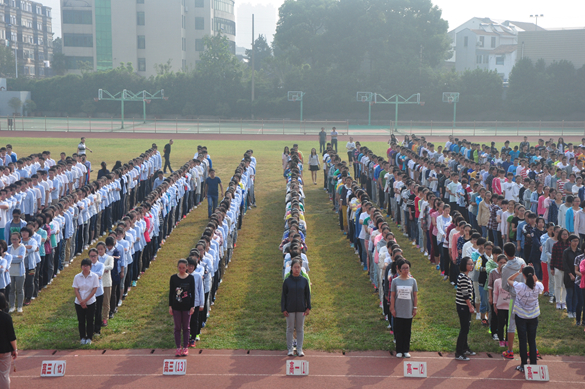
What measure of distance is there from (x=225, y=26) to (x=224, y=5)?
11.0ft

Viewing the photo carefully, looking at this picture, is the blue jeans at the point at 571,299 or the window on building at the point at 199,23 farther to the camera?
the window on building at the point at 199,23

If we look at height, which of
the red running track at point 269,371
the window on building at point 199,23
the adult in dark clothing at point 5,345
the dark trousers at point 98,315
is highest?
the window on building at point 199,23

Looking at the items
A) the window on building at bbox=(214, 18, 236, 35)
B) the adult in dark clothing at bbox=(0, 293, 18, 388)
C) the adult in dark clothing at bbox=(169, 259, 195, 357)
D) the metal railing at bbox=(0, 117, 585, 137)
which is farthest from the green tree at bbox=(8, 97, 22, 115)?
the adult in dark clothing at bbox=(0, 293, 18, 388)

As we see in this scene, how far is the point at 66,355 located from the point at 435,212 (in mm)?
8058

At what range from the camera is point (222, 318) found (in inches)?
407

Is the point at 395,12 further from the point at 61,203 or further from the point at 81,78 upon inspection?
the point at 61,203

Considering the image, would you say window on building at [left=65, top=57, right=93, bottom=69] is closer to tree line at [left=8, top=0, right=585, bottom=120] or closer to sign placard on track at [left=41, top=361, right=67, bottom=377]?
tree line at [left=8, top=0, right=585, bottom=120]

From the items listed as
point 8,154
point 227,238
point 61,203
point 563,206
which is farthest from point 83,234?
point 563,206

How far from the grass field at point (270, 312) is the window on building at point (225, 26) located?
269 feet

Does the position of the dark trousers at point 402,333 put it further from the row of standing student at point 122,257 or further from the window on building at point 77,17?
the window on building at point 77,17

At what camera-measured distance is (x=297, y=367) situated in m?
8.23

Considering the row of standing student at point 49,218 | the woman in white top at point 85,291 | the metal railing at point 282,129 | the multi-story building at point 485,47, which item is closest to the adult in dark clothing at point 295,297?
the woman in white top at point 85,291

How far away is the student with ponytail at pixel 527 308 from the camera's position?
800cm

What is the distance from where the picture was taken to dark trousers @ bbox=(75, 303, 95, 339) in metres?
9.05
